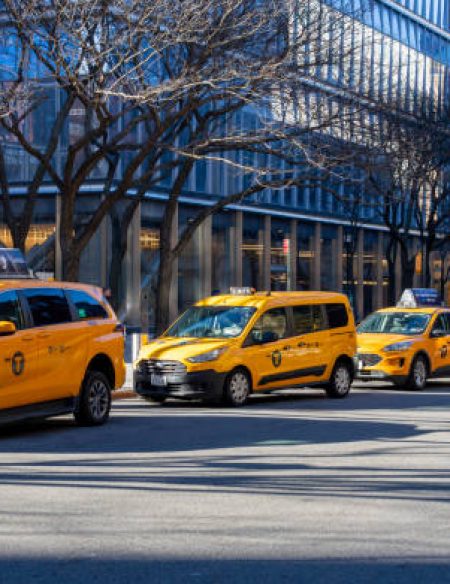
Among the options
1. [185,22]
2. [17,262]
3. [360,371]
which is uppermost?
[185,22]

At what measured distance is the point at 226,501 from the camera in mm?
9102

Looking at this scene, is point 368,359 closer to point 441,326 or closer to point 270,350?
point 441,326

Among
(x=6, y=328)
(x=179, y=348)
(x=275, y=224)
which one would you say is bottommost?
(x=179, y=348)

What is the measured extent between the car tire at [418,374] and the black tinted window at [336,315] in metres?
2.68

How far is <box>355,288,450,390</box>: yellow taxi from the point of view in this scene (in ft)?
74.9

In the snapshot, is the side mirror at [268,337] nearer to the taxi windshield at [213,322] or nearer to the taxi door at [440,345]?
the taxi windshield at [213,322]

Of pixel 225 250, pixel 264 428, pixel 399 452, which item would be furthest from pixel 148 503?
pixel 225 250

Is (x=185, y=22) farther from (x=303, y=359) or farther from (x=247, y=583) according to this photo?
(x=247, y=583)

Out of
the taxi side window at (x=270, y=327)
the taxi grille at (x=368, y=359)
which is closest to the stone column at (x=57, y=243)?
the taxi grille at (x=368, y=359)

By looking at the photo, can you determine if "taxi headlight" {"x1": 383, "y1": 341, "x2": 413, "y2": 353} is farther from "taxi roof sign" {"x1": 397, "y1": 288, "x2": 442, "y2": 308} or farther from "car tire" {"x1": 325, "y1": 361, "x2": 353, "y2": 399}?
"taxi roof sign" {"x1": 397, "y1": 288, "x2": 442, "y2": 308}

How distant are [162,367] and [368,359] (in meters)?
6.41

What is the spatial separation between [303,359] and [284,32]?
7831mm

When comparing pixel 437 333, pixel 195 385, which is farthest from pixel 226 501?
pixel 437 333

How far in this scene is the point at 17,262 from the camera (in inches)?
602
